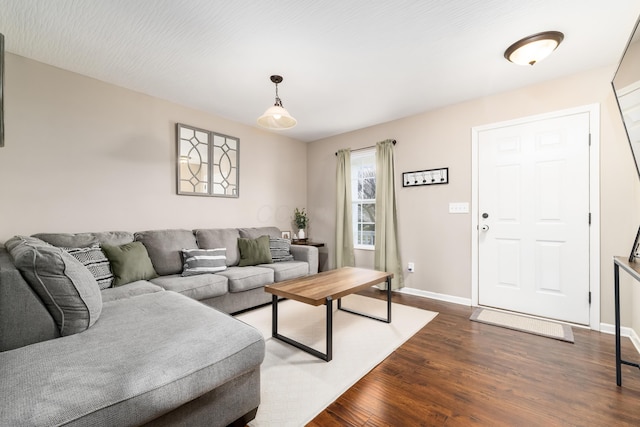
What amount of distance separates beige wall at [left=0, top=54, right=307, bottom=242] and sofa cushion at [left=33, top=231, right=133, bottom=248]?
0.75 feet

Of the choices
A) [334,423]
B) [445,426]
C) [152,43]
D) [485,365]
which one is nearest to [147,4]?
[152,43]

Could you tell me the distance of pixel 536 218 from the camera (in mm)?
2850

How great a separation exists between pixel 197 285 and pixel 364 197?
278 centimetres

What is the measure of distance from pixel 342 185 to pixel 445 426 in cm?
340

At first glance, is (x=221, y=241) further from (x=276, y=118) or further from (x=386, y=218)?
(x=386, y=218)

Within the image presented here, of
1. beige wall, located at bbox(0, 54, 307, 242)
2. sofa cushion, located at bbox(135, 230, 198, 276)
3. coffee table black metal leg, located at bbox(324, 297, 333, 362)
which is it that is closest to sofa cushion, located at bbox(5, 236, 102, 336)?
coffee table black metal leg, located at bbox(324, 297, 333, 362)

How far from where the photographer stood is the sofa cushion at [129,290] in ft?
6.80

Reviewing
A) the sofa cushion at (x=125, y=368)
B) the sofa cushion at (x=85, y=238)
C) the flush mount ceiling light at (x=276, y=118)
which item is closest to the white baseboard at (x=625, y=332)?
the sofa cushion at (x=125, y=368)

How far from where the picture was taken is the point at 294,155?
485cm

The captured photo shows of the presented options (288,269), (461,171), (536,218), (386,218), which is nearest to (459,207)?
(461,171)

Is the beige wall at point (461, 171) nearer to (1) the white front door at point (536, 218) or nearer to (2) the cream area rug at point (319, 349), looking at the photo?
(1) the white front door at point (536, 218)

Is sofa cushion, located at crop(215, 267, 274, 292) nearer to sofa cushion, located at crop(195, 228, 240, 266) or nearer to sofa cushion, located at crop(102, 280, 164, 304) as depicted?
sofa cushion, located at crop(195, 228, 240, 266)

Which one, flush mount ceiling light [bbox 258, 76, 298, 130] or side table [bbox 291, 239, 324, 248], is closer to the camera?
flush mount ceiling light [bbox 258, 76, 298, 130]

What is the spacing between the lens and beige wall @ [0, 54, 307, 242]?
2.36m
